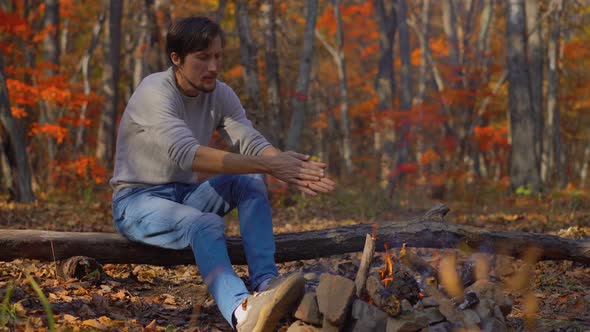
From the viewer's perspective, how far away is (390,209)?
1171 cm

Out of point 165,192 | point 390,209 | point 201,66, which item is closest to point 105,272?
point 165,192

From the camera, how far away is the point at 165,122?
3879mm

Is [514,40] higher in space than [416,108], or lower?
higher

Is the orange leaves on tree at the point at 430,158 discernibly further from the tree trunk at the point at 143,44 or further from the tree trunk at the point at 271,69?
the tree trunk at the point at 143,44

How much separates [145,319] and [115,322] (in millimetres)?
331

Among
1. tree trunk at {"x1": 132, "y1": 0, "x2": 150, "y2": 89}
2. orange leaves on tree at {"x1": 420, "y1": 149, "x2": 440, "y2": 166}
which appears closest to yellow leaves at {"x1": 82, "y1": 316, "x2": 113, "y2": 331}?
tree trunk at {"x1": 132, "y1": 0, "x2": 150, "y2": 89}

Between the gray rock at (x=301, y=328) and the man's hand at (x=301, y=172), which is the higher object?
the man's hand at (x=301, y=172)

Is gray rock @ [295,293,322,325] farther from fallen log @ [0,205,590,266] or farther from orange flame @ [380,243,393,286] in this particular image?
fallen log @ [0,205,590,266]

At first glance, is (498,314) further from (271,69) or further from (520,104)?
(520,104)

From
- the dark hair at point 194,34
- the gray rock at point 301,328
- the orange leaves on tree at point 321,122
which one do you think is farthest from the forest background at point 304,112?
the orange leaves on tree at point 321,122

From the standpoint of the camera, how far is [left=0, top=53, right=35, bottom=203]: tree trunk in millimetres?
9930

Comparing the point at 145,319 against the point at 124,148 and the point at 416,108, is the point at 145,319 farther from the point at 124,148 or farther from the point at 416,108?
the point at 416,108

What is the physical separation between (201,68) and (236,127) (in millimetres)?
544

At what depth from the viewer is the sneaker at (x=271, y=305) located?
10.7ft
